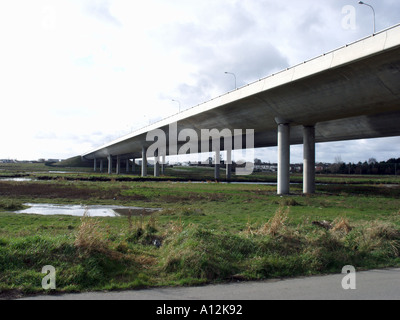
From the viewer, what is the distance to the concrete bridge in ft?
58.8

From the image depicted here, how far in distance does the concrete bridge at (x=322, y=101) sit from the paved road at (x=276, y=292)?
45.4 ft

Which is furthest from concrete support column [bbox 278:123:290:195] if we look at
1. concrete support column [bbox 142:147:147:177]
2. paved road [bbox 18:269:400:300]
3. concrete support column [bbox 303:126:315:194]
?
concrete support column [bbox 142:147:147:177]

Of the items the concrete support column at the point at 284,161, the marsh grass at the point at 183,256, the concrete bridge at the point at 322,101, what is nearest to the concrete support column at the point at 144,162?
the concrete bridge at the point at 322,101

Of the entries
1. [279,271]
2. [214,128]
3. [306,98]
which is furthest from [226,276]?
[214,128]

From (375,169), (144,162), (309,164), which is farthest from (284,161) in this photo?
(375,169)

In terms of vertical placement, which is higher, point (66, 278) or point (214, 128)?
point (214, 128)

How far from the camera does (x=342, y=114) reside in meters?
26.3

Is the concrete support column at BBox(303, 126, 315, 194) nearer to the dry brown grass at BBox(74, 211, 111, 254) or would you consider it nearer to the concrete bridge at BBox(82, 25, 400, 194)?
the concrete bridge at BBox(82, 25, 400, 194)

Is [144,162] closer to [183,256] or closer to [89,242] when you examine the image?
[89,242]

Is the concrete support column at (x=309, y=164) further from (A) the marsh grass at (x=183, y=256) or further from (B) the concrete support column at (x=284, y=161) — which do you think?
(A) the marsh grass at (x=183, y=256)

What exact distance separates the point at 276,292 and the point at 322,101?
2082 centimetres

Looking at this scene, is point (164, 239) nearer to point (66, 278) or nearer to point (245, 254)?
point (245, 254)
